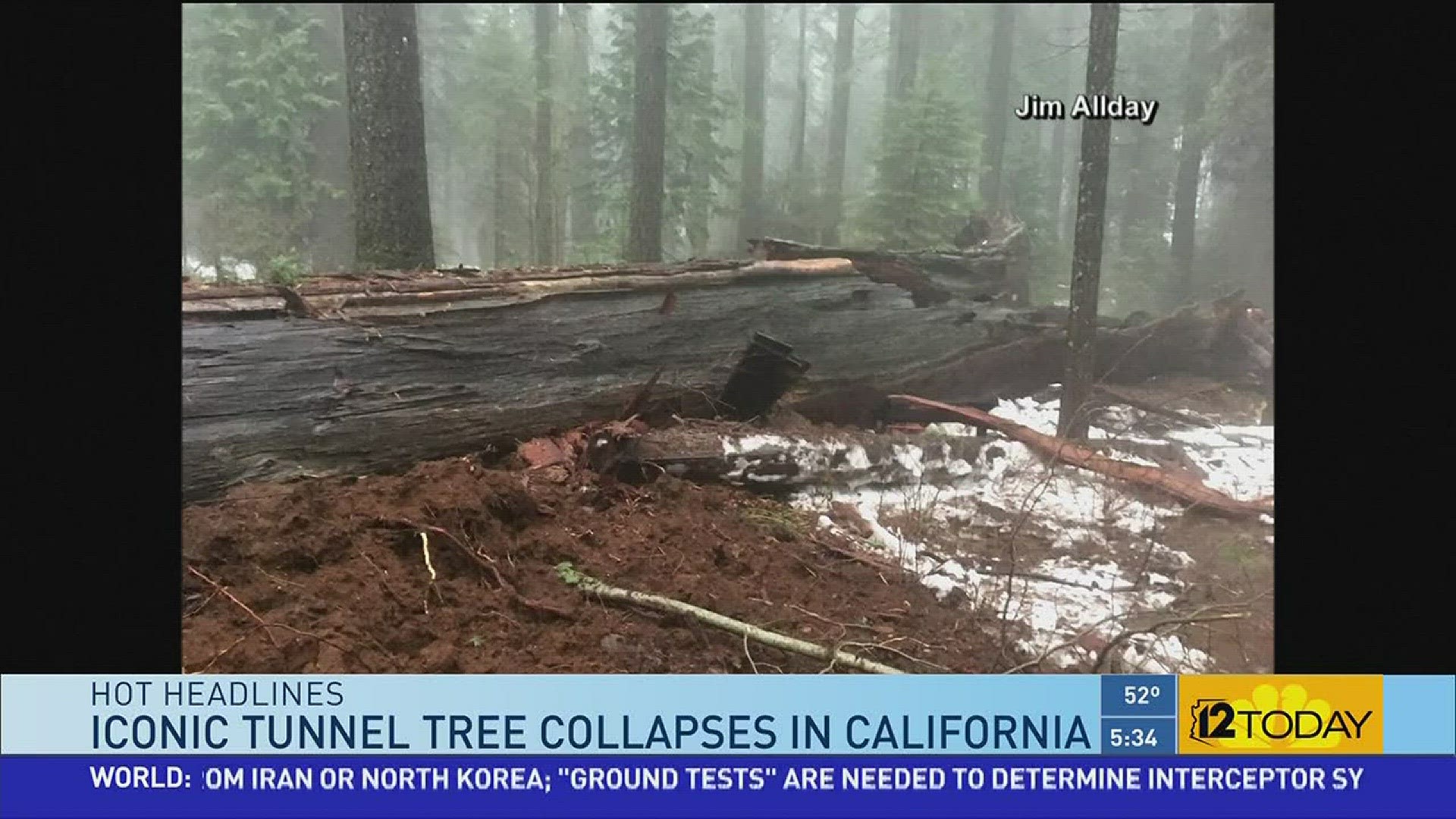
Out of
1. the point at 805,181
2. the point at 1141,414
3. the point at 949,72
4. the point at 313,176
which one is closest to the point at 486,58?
the point at 313,176

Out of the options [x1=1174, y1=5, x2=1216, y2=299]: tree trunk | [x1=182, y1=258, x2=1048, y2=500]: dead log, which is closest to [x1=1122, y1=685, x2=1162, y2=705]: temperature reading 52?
[x1=182, y1=258, x2=1048, y2=500]: dead log

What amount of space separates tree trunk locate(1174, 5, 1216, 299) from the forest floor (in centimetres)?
161

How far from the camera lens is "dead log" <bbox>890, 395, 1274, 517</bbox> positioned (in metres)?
3.58

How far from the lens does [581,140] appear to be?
9.87 m

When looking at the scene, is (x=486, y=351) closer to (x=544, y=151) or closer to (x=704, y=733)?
(x=704, y=733)

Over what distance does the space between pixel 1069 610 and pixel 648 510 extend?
1.96 meters

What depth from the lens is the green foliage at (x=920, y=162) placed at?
550 centimetres

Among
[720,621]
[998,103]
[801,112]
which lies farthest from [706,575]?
[801,112]

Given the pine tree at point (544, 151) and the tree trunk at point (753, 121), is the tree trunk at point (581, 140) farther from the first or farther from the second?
the tree trunk at point (753, 121)

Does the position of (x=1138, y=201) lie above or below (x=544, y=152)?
below

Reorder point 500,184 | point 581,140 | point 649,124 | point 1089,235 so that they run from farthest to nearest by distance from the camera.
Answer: point 500,184 → point 581,140 → point 649,124 → point 1089,235

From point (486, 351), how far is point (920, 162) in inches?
145

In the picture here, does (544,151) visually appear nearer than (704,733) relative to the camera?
No
